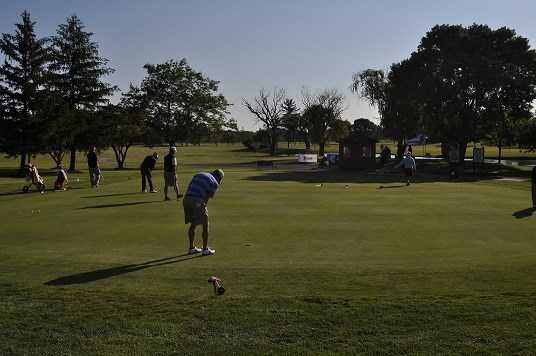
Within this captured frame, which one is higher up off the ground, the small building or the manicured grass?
the small building

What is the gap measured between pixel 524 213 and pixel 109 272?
13.0 meters

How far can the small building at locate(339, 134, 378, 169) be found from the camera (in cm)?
5269

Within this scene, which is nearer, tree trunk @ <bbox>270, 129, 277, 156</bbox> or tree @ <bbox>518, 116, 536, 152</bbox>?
tree @ <bbox>518, 116, 536, 152</bbox>

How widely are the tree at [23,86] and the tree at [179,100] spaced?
93.7 ft

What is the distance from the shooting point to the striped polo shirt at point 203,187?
11336 mm

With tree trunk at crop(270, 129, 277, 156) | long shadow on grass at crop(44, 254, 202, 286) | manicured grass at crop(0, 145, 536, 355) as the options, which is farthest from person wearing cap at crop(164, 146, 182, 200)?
tree trunk at crop(270, 129, 277, 156)

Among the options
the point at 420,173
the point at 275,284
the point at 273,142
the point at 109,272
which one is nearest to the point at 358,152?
the point at 420,173

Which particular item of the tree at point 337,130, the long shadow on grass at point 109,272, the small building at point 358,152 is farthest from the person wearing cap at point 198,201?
the tree at point 337,130

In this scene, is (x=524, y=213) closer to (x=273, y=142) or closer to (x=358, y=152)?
(x=358, y=152)

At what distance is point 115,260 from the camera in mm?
10719

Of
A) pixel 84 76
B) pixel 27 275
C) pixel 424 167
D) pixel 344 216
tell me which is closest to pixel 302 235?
pixel 344 216

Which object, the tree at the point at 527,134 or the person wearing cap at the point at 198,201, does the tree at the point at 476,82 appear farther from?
the person wearing cap at the point at 198,201

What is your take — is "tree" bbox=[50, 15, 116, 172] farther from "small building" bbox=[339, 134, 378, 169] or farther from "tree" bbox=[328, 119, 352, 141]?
"tree" bbox=[328, 119, 352, 141]

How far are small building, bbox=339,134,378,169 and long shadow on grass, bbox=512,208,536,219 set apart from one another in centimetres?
3482
